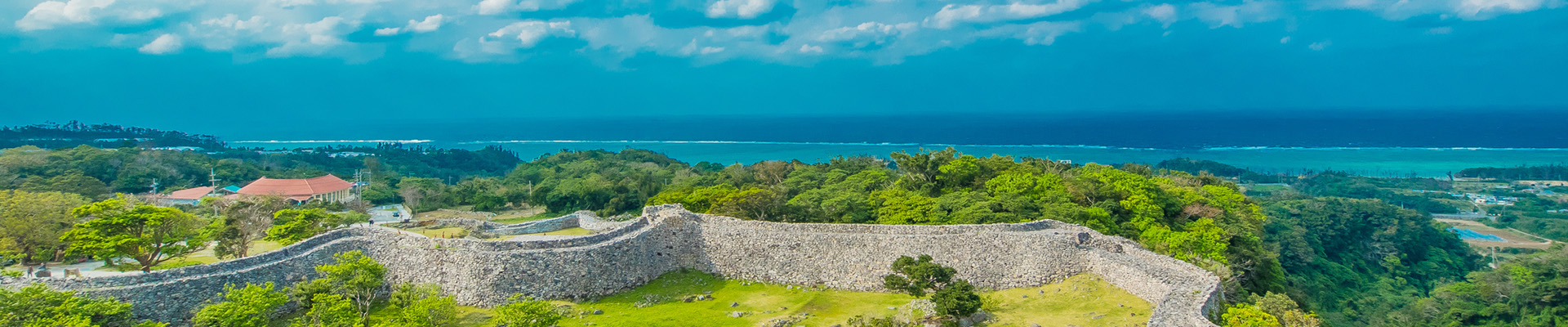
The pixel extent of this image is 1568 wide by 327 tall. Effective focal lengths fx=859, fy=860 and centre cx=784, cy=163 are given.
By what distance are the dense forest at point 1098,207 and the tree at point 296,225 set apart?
6.86 m

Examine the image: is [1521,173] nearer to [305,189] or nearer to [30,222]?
[305,189]

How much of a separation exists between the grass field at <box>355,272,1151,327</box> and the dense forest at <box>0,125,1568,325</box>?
10.3ft

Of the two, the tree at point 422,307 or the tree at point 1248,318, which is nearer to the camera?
the tree at point 1248,318

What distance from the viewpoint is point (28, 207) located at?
28.6 m

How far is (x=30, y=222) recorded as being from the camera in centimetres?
2691

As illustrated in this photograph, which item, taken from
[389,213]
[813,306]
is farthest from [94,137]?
[813,306]

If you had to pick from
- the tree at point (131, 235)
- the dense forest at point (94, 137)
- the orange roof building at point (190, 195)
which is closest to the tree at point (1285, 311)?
the tree at point (131, 235)

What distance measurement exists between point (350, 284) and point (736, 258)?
34.3 feet

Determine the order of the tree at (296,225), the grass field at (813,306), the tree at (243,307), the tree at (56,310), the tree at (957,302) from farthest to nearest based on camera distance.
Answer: the tree at (296,225) → the grass field at (813,306) → the tree at (957,302) → the tree at (243,307) → the tree at (56,310)

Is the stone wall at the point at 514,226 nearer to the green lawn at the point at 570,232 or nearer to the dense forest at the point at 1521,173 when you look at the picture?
the green lawn at the point at 570,232

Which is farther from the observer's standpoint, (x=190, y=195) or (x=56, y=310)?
(x=190, y=195)

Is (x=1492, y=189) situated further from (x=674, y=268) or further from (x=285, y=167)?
(x=285, y=167)

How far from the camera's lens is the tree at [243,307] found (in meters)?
19.6

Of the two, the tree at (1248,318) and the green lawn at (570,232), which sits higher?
the green lawn at (570,232)
